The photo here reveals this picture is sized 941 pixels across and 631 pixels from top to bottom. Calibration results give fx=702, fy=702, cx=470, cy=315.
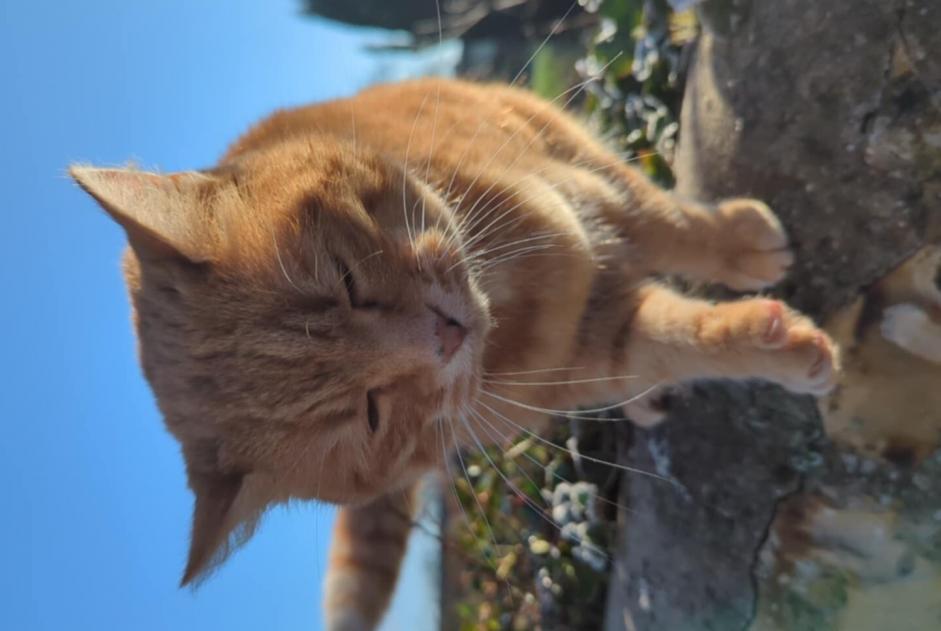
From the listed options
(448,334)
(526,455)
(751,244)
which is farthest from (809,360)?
(526,455)

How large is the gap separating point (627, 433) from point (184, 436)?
1055mm

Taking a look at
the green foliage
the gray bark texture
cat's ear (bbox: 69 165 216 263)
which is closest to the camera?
cat's ear (bbox: 69 165 216 263)

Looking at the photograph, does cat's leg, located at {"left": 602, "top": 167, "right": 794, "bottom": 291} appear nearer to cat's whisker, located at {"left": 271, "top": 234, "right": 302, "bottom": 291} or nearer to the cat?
the cat

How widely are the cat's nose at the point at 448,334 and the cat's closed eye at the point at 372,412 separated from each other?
138mm

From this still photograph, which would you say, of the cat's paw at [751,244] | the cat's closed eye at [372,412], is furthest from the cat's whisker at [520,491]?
the cat's paw at [751,244]

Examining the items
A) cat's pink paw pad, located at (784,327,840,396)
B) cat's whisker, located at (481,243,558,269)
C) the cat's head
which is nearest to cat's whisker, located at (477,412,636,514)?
the cat's head

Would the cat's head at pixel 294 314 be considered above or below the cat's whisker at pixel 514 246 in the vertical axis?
below

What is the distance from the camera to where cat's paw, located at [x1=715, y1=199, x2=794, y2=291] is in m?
1.28

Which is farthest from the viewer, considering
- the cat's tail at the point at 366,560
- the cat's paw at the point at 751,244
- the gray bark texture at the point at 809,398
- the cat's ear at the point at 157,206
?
the cat's tail at the point at 366,560

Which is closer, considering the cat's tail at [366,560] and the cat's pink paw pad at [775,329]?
the cat's pink paw pad at [775,329]

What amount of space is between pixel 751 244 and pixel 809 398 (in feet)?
1.01

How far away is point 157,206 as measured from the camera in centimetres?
96

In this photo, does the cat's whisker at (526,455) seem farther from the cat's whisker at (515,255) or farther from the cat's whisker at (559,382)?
the cat's whisker at (515,255)

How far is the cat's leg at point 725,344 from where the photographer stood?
1065 millimetres
